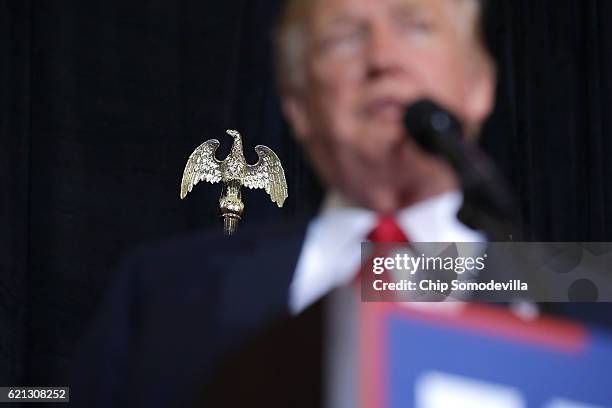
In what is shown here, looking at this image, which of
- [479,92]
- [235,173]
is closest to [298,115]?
[479,92]

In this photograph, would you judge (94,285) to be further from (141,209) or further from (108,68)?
(108,68)

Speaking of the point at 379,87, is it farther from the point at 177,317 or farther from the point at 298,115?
the point at 177,317

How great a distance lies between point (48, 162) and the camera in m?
2.30

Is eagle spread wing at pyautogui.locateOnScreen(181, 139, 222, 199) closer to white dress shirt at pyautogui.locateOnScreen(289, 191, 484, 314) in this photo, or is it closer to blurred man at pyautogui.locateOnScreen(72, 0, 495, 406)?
blurred man at pyautogui.locateOnScreen(72, 0, 495, 406)

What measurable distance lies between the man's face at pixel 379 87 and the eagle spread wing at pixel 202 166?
115 cm

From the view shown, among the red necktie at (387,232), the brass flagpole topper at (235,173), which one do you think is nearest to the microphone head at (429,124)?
the red necktie at (387,232)

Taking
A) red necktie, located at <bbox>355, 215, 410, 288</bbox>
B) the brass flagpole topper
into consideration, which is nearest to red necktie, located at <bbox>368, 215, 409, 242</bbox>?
red necktie, located at <bbox>355, 215, 410, 288</bbox>

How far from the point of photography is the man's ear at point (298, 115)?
1.07m

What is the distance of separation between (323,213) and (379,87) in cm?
14

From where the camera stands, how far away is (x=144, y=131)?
2.42 metres

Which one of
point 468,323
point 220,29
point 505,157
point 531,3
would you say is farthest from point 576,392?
point 531,3

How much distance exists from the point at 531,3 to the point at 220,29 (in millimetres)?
833

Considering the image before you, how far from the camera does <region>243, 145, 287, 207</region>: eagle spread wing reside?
222 centimetres

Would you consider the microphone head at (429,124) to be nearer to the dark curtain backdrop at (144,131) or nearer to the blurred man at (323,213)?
the blurred man at (323,213)
